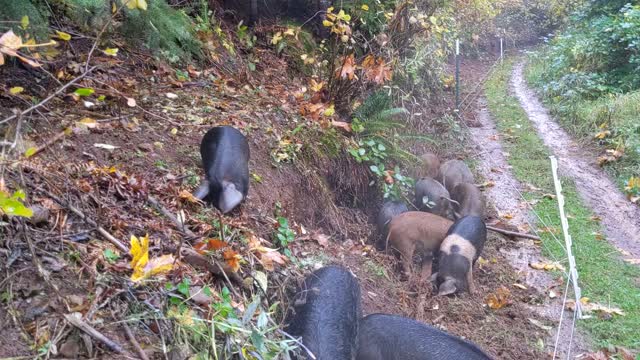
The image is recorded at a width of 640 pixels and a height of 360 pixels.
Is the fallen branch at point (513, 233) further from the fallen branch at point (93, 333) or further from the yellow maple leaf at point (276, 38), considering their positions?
the fallen branch at point (93, 333)

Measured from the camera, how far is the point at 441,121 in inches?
404

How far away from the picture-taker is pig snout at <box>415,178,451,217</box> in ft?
23.5

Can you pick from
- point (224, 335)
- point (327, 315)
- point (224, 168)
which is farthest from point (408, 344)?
point (224, 168)

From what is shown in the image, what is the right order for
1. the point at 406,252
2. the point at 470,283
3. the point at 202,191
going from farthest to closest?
the point at 406,252, the point at 470,283, the point at 202,191

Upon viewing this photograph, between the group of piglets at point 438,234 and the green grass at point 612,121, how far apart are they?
3131 mm

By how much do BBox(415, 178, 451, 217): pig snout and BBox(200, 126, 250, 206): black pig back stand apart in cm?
290

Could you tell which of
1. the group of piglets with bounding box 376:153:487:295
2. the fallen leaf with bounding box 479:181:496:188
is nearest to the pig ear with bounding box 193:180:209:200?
the group of piglets with bounding box 376:153:487:295

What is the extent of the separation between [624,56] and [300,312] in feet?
37.5

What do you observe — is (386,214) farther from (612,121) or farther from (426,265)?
(612,121)

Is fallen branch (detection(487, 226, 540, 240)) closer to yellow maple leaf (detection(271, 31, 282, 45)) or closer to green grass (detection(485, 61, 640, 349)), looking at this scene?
green grass (detection(485, 61, 640, 349))

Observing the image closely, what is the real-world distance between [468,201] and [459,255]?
65.6 inches

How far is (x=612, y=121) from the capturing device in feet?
33.5

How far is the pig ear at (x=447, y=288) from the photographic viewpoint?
5508 millimetres

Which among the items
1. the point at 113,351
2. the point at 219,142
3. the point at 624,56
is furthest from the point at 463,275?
the point at 624,56
